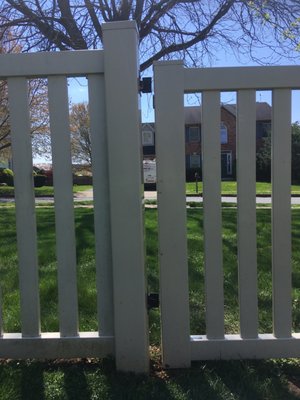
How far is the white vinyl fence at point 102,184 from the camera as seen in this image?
2352 millimetres

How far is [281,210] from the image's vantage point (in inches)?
98.4

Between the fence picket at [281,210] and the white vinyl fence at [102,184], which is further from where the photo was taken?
the fence picket at [281,210]

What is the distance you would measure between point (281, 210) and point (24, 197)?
136 cm

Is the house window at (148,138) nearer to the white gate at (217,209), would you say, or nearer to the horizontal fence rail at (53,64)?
the white gate at (217,209)

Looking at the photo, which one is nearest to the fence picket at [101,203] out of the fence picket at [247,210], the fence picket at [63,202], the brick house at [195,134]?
the fence picket at [63,202]

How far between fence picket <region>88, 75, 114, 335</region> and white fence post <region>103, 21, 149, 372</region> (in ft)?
0.23

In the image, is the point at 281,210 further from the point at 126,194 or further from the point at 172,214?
the point at 126,194

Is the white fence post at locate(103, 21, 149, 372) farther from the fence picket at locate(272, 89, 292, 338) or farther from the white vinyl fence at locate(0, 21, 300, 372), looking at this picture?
the fence picket at locate(272, 89, 292, 338)

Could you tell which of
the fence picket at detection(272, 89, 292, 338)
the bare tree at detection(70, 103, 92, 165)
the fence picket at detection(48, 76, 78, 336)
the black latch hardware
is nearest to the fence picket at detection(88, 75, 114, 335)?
the fence picket at detection(48, 76, 78, 336)

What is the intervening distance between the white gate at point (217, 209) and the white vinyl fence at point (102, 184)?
0.15 m

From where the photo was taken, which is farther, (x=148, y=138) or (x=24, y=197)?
(x=148, y=138)

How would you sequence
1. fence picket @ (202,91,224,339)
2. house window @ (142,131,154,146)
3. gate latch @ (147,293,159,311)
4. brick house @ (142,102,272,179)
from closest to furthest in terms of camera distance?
fence picket @ (202,91,224,339) → gate latch @ (147,293,159,311) → house window @ (142,131,154,146) → brick house @ (142,102,272,179)

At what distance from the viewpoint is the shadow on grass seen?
2.24 metres

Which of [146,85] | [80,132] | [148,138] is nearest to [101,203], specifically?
[148,138]
